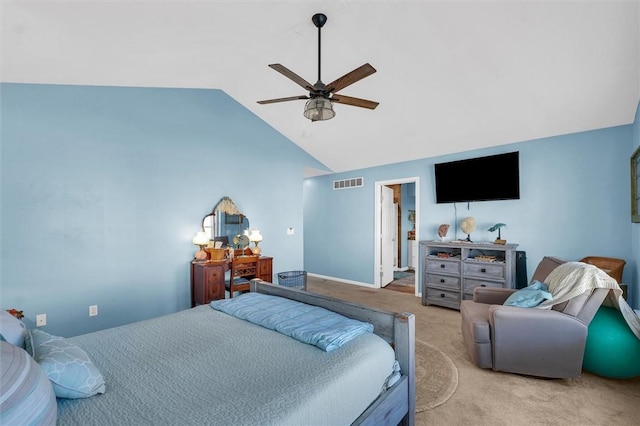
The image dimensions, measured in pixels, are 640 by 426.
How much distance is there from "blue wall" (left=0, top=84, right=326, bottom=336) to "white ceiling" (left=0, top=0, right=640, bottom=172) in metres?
0.32

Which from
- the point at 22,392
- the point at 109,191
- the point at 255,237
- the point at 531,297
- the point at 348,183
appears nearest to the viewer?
the point at 22,392

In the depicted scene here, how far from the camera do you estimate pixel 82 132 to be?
10.2ft

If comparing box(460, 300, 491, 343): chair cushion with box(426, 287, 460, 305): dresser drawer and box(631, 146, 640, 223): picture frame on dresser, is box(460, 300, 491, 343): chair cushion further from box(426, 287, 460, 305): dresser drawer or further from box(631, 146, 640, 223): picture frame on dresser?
box(631, 146, 640, 223): picture frame on dresser

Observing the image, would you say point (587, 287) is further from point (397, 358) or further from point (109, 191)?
point (109, 191)

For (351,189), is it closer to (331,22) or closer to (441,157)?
(441,157)

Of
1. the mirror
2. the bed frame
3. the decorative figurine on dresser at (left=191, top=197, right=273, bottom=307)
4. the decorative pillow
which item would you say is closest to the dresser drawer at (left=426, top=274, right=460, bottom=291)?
the decorative figurine on dresser at (left=191, top=197, right=273, bottom=307)

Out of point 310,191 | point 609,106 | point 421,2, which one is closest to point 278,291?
point 421,2

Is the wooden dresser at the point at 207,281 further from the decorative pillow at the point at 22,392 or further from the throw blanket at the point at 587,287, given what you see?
the throw blanket at the point at 587,287

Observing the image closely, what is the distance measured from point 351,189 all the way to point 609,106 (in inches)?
153

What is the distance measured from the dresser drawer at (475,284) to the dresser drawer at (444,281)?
11 cm

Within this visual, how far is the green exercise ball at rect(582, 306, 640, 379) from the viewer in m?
2.22

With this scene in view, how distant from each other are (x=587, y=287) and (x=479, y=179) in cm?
226

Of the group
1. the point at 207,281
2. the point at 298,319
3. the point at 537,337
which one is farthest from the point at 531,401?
the point at 207,281

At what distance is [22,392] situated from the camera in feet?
2.81
